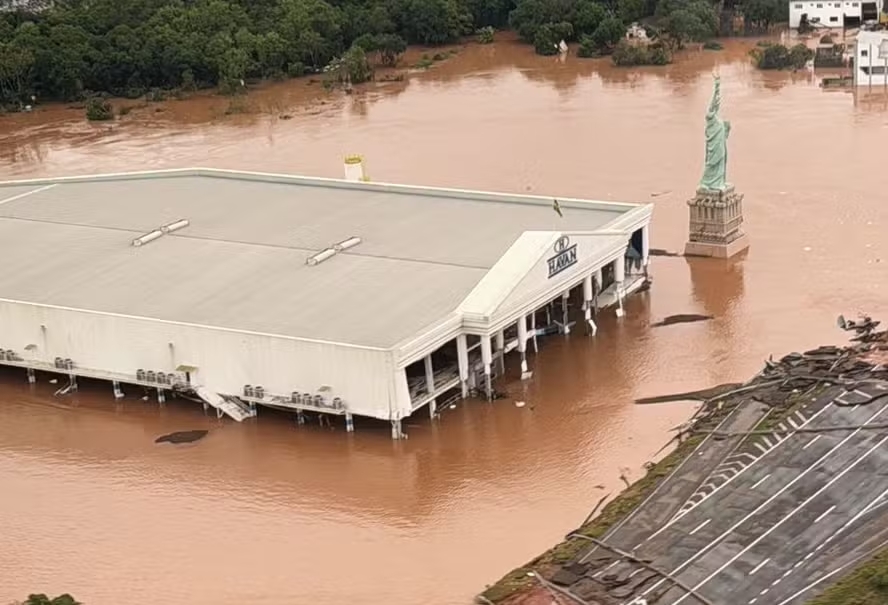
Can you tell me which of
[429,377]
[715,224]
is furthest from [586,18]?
[429,377]

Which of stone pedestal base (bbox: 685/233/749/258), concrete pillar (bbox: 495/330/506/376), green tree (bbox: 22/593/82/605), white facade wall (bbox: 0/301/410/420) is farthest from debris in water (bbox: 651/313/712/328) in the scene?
green tree (bbox: 22/593/82/605)

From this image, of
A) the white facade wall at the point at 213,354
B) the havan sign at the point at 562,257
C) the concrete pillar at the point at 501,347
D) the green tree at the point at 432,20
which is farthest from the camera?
the green tree at the point at 432,20

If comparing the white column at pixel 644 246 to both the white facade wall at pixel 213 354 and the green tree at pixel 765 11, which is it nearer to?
the white facade wall at pixel 213 354

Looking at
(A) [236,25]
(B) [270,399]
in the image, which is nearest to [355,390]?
(B) [270,399]

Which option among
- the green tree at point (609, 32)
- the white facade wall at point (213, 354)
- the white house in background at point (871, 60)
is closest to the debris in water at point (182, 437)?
the white facade wall at point (213, 354)

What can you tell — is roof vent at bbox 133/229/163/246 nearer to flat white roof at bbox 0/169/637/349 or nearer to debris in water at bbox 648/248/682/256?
flat white roof at bbox 0/169/637/349

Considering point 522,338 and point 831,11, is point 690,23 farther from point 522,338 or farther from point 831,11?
point 522,338
